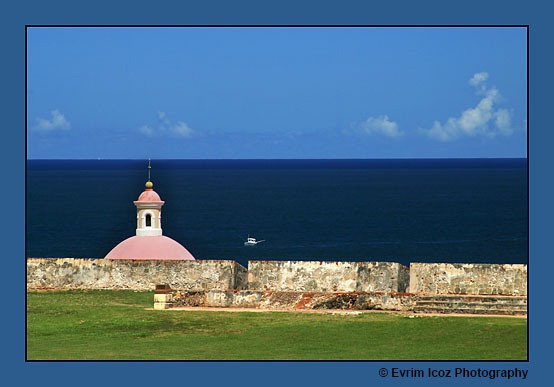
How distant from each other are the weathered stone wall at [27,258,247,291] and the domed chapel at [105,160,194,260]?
11.4ft

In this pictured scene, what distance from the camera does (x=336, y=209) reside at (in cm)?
15512

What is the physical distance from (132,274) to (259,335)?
874 centimetres

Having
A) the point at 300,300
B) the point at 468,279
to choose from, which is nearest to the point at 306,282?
the point at 300,300

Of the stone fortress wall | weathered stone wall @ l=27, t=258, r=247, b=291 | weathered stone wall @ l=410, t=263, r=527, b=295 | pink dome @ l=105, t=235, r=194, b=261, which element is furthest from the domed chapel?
weathered stone wall @ l=410, t=263, r=527, b=295

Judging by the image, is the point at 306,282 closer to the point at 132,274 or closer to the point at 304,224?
the point at 132,274

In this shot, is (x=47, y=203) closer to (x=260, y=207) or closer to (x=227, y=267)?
(x=260, y=207)

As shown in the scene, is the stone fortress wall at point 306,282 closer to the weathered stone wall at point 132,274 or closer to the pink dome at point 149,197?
the weathered stone wall at point 132,274

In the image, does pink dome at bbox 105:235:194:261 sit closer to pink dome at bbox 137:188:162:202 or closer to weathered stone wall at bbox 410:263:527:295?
pink dome at bbox 137:188:162:202

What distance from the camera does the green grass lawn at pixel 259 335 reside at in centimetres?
2769

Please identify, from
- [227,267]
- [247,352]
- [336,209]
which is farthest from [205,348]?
[336,209]

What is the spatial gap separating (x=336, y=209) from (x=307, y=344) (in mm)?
126552

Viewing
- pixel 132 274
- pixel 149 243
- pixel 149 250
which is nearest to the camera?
pixel 132 274

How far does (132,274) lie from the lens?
37.7m

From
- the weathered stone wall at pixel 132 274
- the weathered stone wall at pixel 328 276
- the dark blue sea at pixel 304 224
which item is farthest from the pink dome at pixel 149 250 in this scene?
the dark blue sea at pixel 304 224
